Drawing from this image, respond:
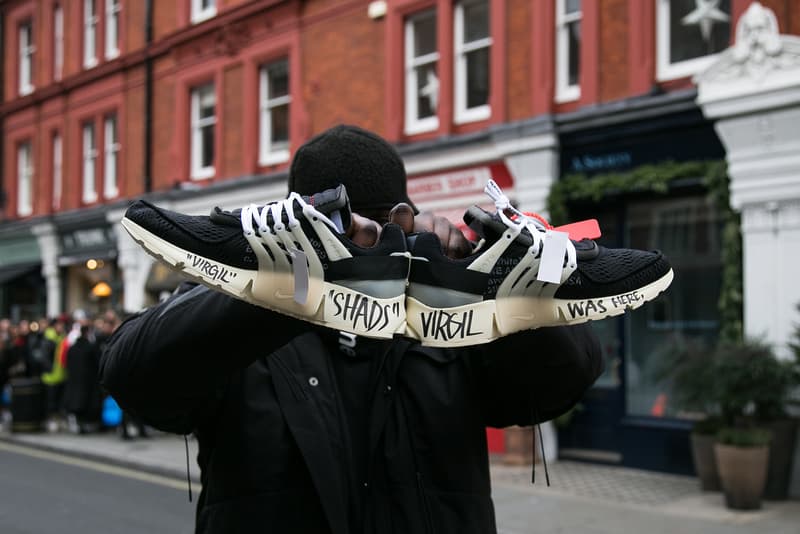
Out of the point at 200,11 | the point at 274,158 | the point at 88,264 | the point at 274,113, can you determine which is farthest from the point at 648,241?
the point at 88,264

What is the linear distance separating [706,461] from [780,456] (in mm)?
702

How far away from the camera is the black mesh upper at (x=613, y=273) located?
137 centimetres

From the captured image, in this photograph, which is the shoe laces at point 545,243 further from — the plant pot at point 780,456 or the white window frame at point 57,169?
the white window frame at point 57,169

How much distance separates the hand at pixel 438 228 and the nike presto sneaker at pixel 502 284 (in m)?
0.03

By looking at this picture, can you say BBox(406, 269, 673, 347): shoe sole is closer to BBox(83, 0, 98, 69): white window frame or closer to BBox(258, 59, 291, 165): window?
BBox(258, 59, 291, 165): window

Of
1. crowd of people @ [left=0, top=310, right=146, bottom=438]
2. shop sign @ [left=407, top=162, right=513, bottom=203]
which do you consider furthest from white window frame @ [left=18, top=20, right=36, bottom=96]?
shop sign @ [left=407, top=162, right=513, bottom=203]

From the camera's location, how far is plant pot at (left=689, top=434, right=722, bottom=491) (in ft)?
28.0

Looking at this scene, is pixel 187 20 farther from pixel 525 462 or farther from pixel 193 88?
pixel 525 462

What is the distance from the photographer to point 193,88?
1775cm

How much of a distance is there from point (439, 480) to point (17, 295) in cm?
2382

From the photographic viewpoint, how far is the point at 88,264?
59.6 feet

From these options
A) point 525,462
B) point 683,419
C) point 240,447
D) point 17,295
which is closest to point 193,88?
point 17,295

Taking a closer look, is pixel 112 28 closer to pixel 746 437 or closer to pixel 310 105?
Result: pixel 310 105

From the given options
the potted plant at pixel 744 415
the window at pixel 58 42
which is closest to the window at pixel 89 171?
the window at pixel 58 42
